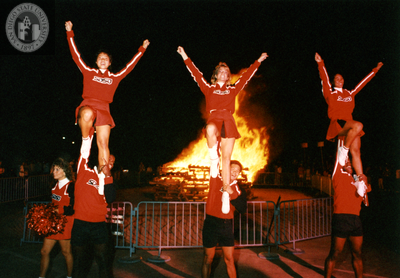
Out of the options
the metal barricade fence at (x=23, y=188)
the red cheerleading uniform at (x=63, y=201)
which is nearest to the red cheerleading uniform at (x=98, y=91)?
the red cheerleading uniform at (x=63, y=201)

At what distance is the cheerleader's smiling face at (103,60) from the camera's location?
4.14 meters

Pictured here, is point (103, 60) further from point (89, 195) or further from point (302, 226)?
point (302, 226)

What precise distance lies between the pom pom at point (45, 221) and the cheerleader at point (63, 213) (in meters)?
0.14

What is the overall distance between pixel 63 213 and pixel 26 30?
3.74 metres

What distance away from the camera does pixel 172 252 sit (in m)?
6.28

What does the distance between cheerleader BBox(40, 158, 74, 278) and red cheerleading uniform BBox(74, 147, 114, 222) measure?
1.30 feet

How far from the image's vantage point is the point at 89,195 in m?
3.82

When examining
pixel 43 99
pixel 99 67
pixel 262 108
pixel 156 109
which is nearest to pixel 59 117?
pixel 43 99

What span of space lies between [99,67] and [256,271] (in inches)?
178

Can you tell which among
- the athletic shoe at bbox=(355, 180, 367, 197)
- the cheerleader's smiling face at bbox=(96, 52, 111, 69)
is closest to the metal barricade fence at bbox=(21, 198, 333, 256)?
the athletic shoe at bbox=(355, 180, 367, 197)

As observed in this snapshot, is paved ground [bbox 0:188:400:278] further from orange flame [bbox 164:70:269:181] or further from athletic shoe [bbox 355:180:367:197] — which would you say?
orange flame [bbox 164:70:269:181]

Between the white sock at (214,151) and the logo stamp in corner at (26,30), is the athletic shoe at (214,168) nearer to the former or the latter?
the white sock at (214,151)

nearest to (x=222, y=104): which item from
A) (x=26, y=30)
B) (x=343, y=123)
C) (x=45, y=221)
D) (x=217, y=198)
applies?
(x=217, y=198)

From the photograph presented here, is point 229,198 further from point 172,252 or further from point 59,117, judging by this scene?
point 59,117
